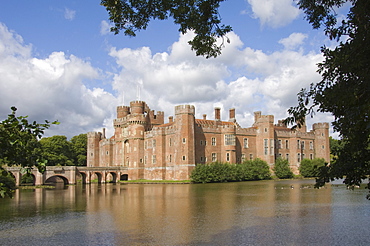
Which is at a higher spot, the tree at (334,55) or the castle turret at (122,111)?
the castle turret at (122,111)

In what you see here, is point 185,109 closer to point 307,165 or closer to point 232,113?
point 232,113

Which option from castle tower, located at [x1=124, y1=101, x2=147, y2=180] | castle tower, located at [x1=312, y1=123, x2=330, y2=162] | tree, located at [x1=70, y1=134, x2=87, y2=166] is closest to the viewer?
castle tower, located at [x1=124, y1=101, x2=147, y2=180]

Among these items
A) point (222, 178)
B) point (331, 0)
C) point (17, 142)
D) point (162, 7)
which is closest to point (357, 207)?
point (331, 0)

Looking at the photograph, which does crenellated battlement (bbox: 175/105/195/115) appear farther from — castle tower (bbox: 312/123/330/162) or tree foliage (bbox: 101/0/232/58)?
tree foliage (bbox: 101/0/232/58)

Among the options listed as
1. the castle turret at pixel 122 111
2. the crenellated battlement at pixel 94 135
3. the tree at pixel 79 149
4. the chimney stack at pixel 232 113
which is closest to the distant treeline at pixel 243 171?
the chimney stack at pixel 232 113

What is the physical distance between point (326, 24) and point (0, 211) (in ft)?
75.1

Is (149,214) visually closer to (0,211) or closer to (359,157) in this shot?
(0,211)

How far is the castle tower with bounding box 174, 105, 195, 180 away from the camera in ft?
200

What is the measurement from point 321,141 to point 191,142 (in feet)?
105

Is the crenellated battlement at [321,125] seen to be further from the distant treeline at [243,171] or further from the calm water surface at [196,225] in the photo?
the calm water surface at [196,225]

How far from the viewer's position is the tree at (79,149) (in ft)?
311

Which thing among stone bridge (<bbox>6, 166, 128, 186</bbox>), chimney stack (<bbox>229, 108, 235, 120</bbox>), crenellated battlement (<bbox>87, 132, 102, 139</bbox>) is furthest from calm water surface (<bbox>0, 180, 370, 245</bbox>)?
crenellated battlement (<bbox>87, 132, 102, 139</bbox>)

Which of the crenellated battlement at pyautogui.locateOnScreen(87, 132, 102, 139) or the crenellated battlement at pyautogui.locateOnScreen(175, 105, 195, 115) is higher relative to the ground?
the crenellated battlement at pyautogui.locateOnScreen(175, 105, 195, 115)

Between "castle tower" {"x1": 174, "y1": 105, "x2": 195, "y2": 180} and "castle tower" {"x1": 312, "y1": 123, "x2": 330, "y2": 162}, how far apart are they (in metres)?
30.7
